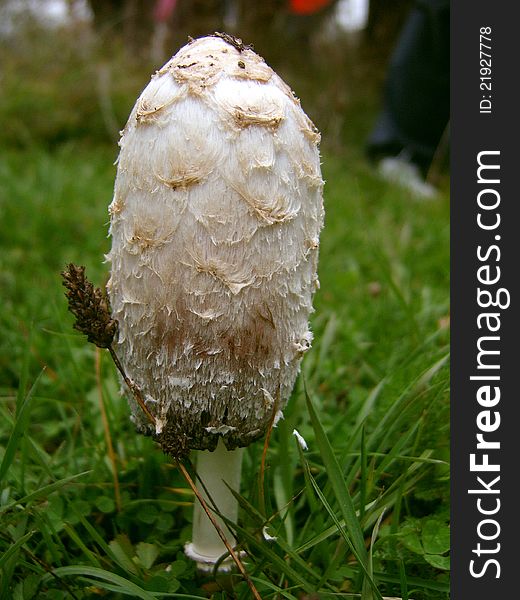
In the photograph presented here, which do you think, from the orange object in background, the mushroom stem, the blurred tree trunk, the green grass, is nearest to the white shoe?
the green grass

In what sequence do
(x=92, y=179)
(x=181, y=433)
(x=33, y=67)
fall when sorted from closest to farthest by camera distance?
(x=181, y=433), (x=92, y=179), (x=33, y=67)

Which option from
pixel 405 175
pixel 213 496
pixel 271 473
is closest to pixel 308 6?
pixel 405 175

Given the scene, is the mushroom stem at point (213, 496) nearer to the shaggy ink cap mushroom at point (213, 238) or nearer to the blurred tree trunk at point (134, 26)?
the shaggy ink cap mushroom at point (213, 238)

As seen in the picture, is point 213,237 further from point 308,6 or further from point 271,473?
point 308,6

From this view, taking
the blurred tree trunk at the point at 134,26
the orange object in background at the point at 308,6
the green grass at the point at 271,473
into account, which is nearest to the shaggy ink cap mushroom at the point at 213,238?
the green grass at the point at 271,473

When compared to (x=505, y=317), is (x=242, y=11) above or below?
above

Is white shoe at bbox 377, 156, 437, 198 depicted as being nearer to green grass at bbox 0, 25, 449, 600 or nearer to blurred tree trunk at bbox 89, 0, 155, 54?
green grass at bbox 0, 25, 449, 600

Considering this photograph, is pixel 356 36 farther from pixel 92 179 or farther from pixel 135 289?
pixel 135 289

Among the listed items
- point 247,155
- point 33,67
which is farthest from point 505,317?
point 33,67
